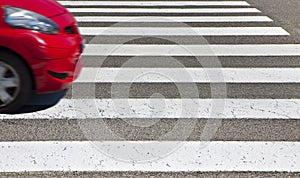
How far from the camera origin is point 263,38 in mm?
7059

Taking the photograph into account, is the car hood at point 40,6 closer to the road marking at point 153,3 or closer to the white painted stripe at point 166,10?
the white painted stripe at point 166,10

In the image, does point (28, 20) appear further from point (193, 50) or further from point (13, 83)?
point (193, 50)

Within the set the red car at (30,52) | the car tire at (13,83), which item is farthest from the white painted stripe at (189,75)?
the car tire at (13,83)

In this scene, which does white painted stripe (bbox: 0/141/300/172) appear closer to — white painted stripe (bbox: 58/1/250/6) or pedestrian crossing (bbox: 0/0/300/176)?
pedestrian crossing (bbox: 0/0/300/176)

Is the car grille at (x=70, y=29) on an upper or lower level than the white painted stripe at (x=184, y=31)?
upper

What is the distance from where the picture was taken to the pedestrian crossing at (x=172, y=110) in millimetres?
3396

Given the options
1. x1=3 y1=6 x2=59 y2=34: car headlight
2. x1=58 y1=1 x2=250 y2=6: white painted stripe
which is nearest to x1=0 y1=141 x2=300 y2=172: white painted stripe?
x1=3 y1=6 x2=59 y2=34: car headlight

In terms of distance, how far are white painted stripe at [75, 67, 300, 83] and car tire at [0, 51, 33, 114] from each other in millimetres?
1111

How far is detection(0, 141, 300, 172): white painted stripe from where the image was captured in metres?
3.26

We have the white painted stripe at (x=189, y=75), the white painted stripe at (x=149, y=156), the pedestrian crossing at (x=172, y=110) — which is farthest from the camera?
the white painted stripe at (x=189, y=75)

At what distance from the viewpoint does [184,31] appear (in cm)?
757

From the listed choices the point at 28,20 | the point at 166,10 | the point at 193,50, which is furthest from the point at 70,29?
the point at 166,10

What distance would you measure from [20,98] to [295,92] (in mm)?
3260

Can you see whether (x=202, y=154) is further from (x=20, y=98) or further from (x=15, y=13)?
(x=15, y=13)
